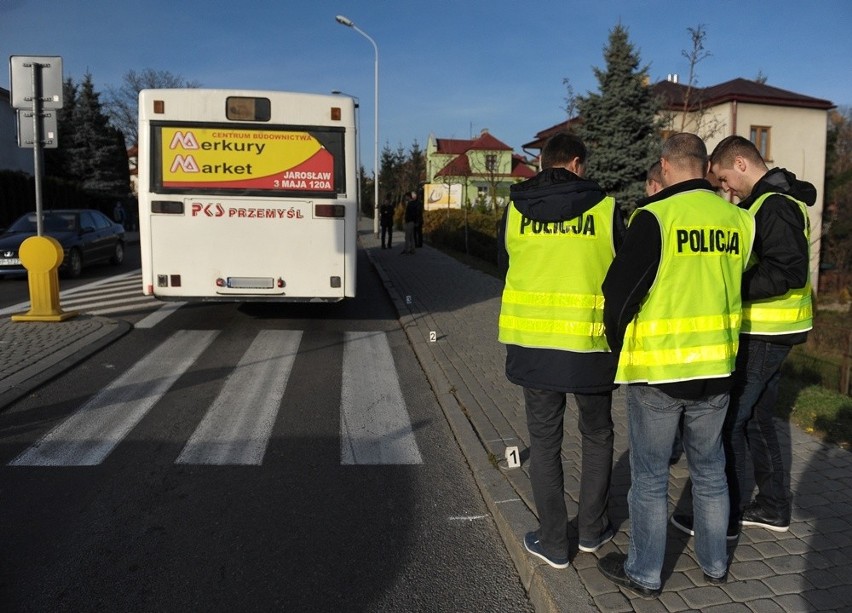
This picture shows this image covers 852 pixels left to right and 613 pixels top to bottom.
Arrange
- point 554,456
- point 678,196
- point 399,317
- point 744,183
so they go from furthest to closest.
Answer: point 399,317 < point 744,183 < point 554,456 < point 678,196

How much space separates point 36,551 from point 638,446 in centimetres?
306

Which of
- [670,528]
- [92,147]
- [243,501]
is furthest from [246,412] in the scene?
[92,147]

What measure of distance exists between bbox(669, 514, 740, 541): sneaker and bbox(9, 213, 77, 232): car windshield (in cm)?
1630

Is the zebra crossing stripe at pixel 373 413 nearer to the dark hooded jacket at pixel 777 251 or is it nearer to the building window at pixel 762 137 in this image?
the dark hooded jacket at pixel 777 251

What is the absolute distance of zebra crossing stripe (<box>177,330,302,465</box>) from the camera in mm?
5234

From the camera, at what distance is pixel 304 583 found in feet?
11.4

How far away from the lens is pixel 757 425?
378cm

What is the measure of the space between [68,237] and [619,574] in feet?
53.8

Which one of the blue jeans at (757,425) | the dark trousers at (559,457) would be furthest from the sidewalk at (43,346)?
the blue jeans at (757,425)

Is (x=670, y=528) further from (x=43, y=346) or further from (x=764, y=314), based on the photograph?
(x=43, y=346)

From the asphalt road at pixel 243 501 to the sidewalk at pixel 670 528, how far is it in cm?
17

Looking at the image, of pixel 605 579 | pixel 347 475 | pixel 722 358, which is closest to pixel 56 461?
pixel 347 475

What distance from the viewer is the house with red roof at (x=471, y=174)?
30391mm

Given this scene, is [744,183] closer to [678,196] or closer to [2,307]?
[678,196]
